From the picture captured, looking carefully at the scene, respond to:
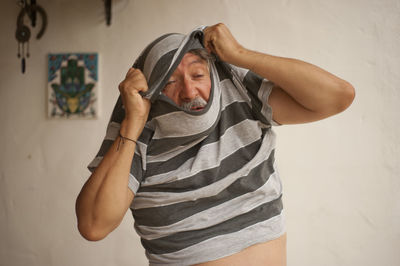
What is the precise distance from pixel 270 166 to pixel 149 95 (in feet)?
1.52

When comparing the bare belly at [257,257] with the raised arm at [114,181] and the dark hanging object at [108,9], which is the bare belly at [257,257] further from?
the dark hanging object at [108,9]

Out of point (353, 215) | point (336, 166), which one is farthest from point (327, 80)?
point (353, 215)

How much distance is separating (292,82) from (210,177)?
0.38 m

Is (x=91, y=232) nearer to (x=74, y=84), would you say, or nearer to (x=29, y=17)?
(x=74, y=84)

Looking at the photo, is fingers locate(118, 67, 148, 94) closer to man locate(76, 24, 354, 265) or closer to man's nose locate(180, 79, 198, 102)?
man locate(76, 24, 354, 265)

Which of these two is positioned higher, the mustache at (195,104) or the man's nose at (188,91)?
the man's nose at (188,91)

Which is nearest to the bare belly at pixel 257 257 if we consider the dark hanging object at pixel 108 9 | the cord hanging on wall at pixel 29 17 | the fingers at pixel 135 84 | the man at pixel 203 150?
the man at pixel 203 150

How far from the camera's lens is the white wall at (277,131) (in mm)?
1772

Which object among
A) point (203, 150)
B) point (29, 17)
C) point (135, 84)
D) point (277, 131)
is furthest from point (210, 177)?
point (29, 17)

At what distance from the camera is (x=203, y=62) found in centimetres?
105

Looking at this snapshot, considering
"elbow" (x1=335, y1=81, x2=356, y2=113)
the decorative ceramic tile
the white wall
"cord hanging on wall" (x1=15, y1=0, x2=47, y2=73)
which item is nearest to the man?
"elbow" (x1=335, y1=81, x2=356, y2=113)

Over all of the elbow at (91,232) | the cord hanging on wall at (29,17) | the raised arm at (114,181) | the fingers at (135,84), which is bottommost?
the elbow at (91,232)

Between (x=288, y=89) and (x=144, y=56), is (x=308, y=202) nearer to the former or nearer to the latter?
(x=288, y=89)

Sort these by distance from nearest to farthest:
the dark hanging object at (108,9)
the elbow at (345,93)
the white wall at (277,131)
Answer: the elbow at (345,93)
the white wall at (277,131)
the dark hanging object at (108,9)
